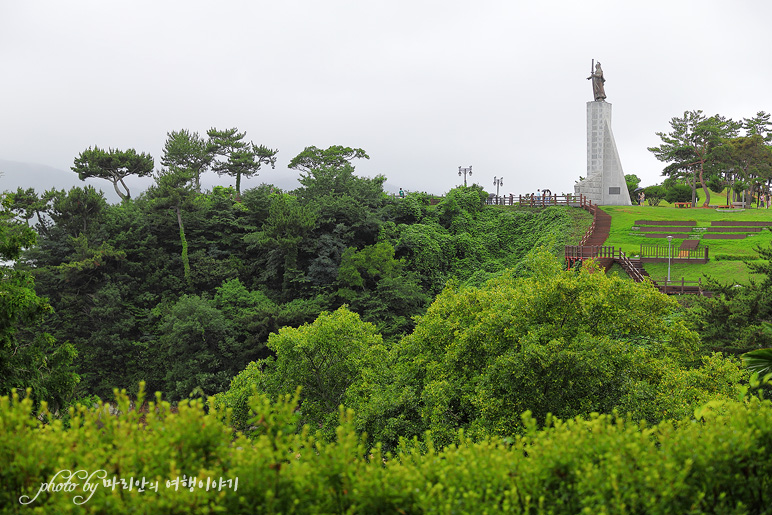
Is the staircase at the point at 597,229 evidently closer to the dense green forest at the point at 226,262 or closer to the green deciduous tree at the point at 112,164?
the dense green forest at the point at 226,262

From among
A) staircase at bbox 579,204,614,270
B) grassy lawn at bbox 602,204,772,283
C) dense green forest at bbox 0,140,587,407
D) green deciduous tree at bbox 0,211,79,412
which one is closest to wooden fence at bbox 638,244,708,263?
grassy lawn at bbox 602,204,772,283

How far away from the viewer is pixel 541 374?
1075cm

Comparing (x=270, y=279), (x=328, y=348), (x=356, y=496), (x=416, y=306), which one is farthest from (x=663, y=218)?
(x=356, y=496)

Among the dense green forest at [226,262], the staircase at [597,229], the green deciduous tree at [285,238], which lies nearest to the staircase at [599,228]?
the staircase at [597,229]

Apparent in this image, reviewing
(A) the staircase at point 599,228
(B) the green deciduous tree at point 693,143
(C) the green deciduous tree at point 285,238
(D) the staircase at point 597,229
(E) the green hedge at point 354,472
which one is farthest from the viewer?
(B) the green deciduous tree at point 693,143

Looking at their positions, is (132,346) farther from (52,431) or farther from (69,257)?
(52,431)

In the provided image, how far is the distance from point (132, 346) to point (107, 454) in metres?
28.8

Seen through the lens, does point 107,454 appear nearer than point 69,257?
Yes

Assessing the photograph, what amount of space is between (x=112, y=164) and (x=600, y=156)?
3834cm

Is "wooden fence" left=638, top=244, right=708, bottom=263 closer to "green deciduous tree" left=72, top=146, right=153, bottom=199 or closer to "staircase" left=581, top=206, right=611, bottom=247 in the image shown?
"staircase" left=581, top=206, right=611, bottom=247

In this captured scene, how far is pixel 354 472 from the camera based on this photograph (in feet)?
15.7

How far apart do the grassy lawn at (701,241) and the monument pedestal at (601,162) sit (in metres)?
1.60

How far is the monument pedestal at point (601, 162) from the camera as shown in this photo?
135ft

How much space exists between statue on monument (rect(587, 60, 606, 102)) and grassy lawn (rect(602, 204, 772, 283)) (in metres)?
8.93
